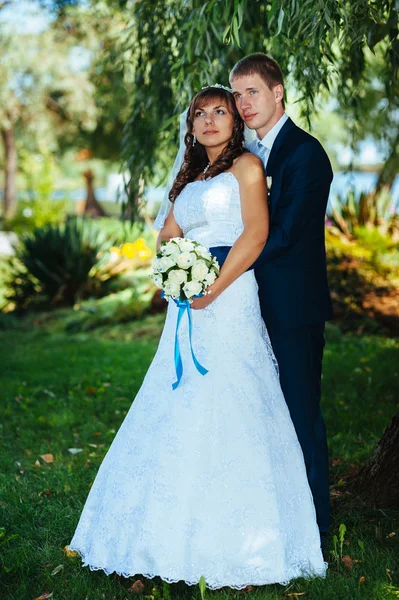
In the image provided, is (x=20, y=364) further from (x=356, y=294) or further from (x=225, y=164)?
(x=225, y=164)

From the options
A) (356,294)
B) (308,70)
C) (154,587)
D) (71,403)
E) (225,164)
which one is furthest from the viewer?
(356,294)

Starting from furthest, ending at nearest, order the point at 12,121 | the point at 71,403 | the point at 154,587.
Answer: the point at 12,121
the point at 71,403
the point at 154,587

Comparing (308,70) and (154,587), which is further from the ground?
(308,70)

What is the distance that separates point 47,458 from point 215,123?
2698 mm

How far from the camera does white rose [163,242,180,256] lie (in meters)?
2.95

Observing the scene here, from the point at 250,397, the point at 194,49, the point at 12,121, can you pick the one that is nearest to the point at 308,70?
the point at 194,49

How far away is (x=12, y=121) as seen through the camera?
21.2 metres

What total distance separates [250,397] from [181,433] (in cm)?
34

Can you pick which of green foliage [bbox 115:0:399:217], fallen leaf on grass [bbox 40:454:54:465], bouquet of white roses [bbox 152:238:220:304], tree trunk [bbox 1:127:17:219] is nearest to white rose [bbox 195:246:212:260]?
bouquet of white roses [bbox 152:238:220:304]

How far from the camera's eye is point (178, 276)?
2.93 meters

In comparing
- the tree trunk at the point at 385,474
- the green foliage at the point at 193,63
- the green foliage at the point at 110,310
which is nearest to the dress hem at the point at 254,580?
the tree trunk at the point at 385,474

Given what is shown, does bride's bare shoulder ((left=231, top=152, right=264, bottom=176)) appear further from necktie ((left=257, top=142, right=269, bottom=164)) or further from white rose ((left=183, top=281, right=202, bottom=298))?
white rose ((left=183, top=281, right=202, bottom=298))

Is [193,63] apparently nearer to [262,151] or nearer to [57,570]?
[262,151]

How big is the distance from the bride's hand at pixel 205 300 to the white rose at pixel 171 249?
0.24 m
